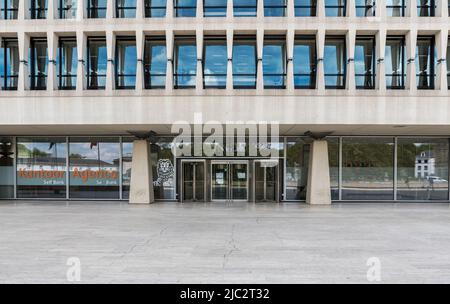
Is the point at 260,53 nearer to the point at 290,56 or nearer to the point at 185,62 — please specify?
the point at 290,56

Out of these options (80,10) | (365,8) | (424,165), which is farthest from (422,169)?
(80,10)

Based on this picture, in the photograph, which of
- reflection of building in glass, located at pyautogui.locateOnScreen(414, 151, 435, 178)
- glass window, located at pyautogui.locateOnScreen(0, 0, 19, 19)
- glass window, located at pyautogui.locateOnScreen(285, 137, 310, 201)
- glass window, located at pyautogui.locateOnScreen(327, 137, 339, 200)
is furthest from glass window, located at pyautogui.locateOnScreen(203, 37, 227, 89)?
reflection of building in glass, located at pyautogui.locateOnScreen(414, 151, 435, 178)

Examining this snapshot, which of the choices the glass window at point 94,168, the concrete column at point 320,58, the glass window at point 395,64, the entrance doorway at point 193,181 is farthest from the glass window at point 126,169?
the glass window at point 395,64

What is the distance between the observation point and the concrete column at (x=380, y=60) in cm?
1669

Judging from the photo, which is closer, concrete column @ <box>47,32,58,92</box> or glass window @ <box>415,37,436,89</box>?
concrete column @ <box>47,32,58,92</box>

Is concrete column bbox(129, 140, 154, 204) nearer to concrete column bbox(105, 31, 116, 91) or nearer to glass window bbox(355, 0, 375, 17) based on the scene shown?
concrete column bbox(105, 31, 116, 91)

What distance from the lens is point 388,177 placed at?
2066cm

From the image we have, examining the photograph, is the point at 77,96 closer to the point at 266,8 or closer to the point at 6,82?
the point at 6,82

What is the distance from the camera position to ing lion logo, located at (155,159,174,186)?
68.0 ft

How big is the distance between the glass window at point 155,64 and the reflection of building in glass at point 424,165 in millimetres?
15478

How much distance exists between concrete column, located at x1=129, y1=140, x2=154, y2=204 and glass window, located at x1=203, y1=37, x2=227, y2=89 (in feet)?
16.2

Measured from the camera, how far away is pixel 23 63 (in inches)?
680
